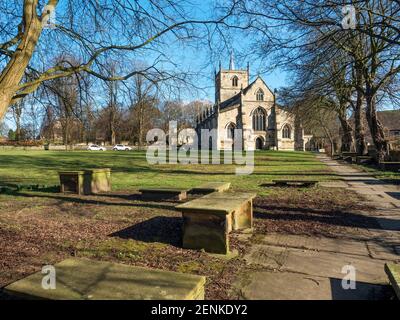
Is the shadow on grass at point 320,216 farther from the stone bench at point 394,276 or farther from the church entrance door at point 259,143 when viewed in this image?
the church entrance door at point 259,143

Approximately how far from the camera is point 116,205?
9.91 m

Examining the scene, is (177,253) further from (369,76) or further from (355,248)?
(369,76)

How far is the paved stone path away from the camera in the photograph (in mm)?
4107

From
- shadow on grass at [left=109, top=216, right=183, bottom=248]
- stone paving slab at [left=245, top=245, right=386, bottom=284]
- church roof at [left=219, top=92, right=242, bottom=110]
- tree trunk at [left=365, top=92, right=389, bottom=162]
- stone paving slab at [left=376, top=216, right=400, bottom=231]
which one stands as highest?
church roof at [left=219, top=92, right=242, bottom=110]

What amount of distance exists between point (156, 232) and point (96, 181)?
260 inches

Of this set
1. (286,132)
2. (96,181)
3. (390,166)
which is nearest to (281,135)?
(286,132)

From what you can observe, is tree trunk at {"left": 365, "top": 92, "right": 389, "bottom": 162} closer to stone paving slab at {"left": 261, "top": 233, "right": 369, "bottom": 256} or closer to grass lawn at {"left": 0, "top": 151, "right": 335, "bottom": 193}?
grass lawn at {"left": 0, "top": 151, "right": 335, "bottom": 193}

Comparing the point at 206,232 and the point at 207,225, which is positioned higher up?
the point at 207,225

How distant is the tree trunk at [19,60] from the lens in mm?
5918

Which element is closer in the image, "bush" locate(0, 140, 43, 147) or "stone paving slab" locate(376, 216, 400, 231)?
"stone paving slab" locate(376, 216, 400, 231)

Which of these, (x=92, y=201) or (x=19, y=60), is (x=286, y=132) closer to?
(x=92, y=201)

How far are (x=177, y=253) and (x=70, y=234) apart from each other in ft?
7.55

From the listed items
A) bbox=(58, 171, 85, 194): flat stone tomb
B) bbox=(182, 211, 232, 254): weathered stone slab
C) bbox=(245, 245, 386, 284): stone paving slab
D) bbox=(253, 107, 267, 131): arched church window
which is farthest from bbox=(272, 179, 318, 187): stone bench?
bbox=(253, 107, 267, 131): arched church window

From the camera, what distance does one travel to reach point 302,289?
417cm
